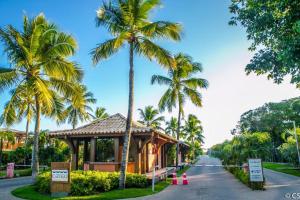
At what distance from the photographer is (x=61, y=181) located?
12617mm

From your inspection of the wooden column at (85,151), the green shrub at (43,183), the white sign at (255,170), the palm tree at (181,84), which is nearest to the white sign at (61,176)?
the green shrub at (43,183)

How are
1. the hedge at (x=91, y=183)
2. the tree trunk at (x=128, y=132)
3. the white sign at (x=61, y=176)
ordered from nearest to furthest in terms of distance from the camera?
the white sign at (x=61, y=176), the hedge at (x=91, y=183), the tree trunk at (x=128, y=132)

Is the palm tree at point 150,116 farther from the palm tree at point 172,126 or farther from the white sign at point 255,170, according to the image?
the white sign at point 255,170

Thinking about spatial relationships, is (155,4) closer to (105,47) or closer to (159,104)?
(105,47)

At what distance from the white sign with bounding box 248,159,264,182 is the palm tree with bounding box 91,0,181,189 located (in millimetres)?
6856

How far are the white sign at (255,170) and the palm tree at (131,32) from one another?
22.5 ft

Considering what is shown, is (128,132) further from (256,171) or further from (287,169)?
(287,169)

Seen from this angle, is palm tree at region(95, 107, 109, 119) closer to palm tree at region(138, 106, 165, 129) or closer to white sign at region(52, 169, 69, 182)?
palm tree at region(138, 106, 165, 129)

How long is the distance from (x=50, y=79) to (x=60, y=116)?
233cm

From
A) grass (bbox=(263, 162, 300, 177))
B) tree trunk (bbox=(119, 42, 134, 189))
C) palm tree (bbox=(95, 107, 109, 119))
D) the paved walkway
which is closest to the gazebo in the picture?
tree trunk (bbox=(119, 42, 134, 189))

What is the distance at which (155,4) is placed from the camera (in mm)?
14664

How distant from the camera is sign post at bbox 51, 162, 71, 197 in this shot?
12523mm

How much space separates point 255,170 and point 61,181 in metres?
10.1

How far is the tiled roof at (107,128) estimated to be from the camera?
60.1 ft
